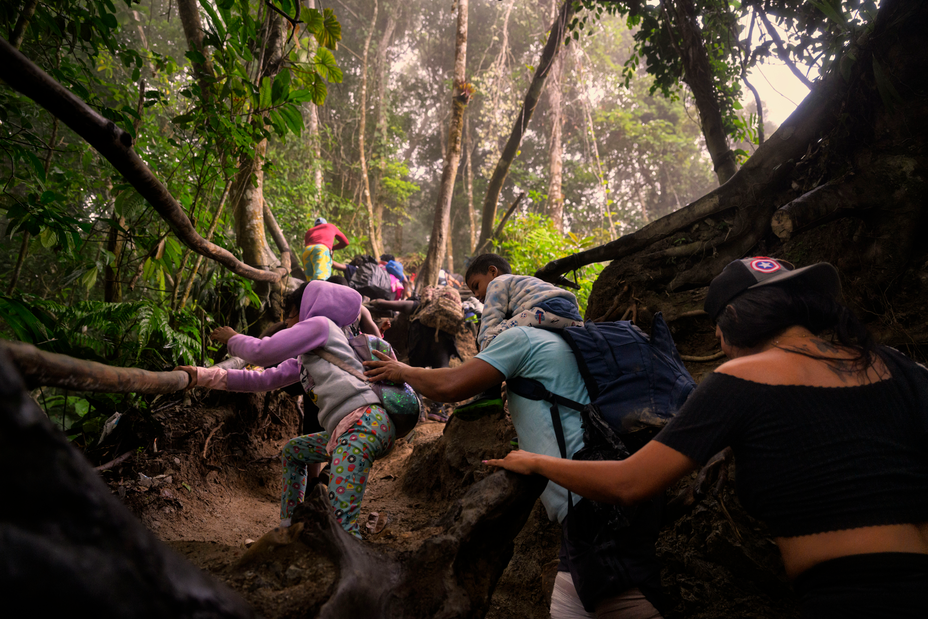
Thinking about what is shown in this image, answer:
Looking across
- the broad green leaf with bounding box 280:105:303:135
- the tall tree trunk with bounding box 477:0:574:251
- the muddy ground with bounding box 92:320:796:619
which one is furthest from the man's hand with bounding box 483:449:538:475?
the tall tree trunk with bounding box 477:0:574:251

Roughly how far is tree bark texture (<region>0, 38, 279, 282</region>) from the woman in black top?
1.87 m

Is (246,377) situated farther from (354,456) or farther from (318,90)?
(318,90)

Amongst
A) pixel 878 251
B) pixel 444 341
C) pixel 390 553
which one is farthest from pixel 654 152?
pixel 390 553

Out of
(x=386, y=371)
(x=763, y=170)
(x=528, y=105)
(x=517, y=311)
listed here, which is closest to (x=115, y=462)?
(x=386, y=371)

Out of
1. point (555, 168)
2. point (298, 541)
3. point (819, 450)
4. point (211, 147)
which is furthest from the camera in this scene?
point (555, 168)

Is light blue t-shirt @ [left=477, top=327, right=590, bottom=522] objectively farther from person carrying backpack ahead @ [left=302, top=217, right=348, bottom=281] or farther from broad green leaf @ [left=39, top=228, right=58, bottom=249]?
person carrying backpack ahead @ [left=302, top=217, right=348, bottom=281]

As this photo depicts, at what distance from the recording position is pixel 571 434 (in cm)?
183

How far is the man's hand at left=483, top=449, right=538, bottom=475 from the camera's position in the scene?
1614 mm

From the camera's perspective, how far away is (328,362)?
2.57 meters

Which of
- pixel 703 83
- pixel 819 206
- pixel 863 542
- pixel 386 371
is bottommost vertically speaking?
pixel 863 542

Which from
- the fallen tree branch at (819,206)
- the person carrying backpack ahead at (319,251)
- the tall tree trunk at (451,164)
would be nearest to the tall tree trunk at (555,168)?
the tall tree trunk at (451,164)

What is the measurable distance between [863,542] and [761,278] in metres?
0.76

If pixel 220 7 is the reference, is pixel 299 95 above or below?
below

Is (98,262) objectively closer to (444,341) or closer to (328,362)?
(328,362)
